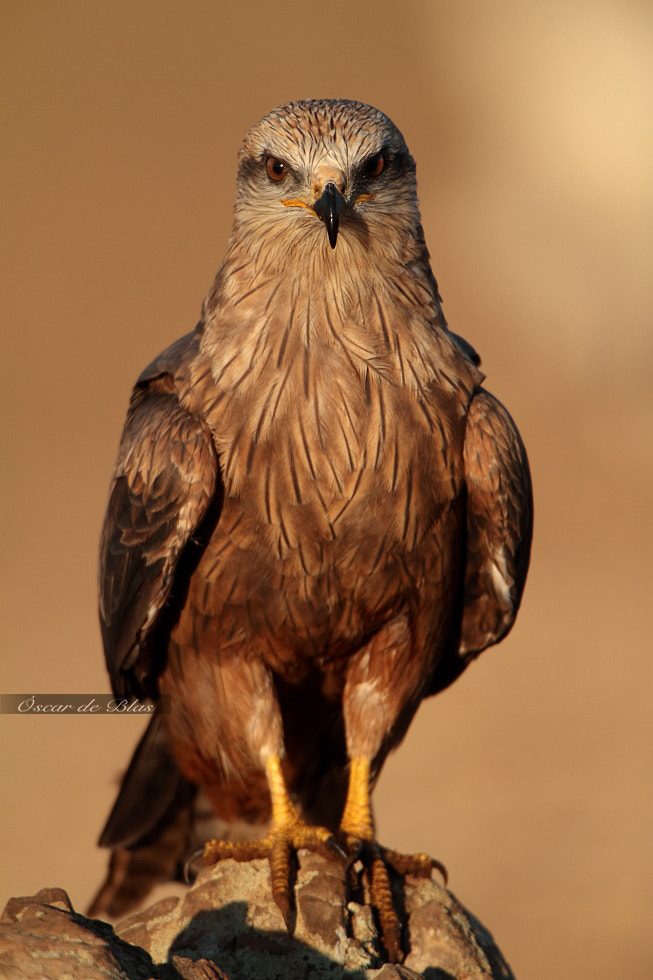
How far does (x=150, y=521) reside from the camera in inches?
159

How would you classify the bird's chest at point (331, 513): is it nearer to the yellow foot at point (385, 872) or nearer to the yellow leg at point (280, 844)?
the yellow leg at point (280, 844)

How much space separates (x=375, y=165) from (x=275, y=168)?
14.0 inches

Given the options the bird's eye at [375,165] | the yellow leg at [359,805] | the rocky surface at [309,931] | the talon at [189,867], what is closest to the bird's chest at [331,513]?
the yellow leg at [359,805]

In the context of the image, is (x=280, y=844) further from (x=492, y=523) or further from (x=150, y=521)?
(x=492, y=523)

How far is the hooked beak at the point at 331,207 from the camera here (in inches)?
137

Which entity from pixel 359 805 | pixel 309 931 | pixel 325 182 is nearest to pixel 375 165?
pixel 325 182

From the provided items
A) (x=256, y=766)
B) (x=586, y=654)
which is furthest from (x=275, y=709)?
(x=586, y=654)

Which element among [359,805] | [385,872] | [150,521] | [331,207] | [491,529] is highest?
[331,207]

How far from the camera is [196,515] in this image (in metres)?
3.86

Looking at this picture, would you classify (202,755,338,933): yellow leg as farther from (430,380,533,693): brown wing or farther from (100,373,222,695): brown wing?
(430,380,533,693): brown wing

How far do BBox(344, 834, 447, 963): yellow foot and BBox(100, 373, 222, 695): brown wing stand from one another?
1.10m

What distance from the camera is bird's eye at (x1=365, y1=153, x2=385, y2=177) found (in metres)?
3.87

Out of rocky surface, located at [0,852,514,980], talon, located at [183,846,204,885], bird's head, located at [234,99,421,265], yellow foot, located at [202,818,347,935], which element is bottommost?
rocky surface, located at [0,852,514,980]

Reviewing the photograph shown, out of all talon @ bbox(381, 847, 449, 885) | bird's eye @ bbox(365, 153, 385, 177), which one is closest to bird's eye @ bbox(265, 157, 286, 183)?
bird's eye @ bbox(365, 153, 385, 177)
